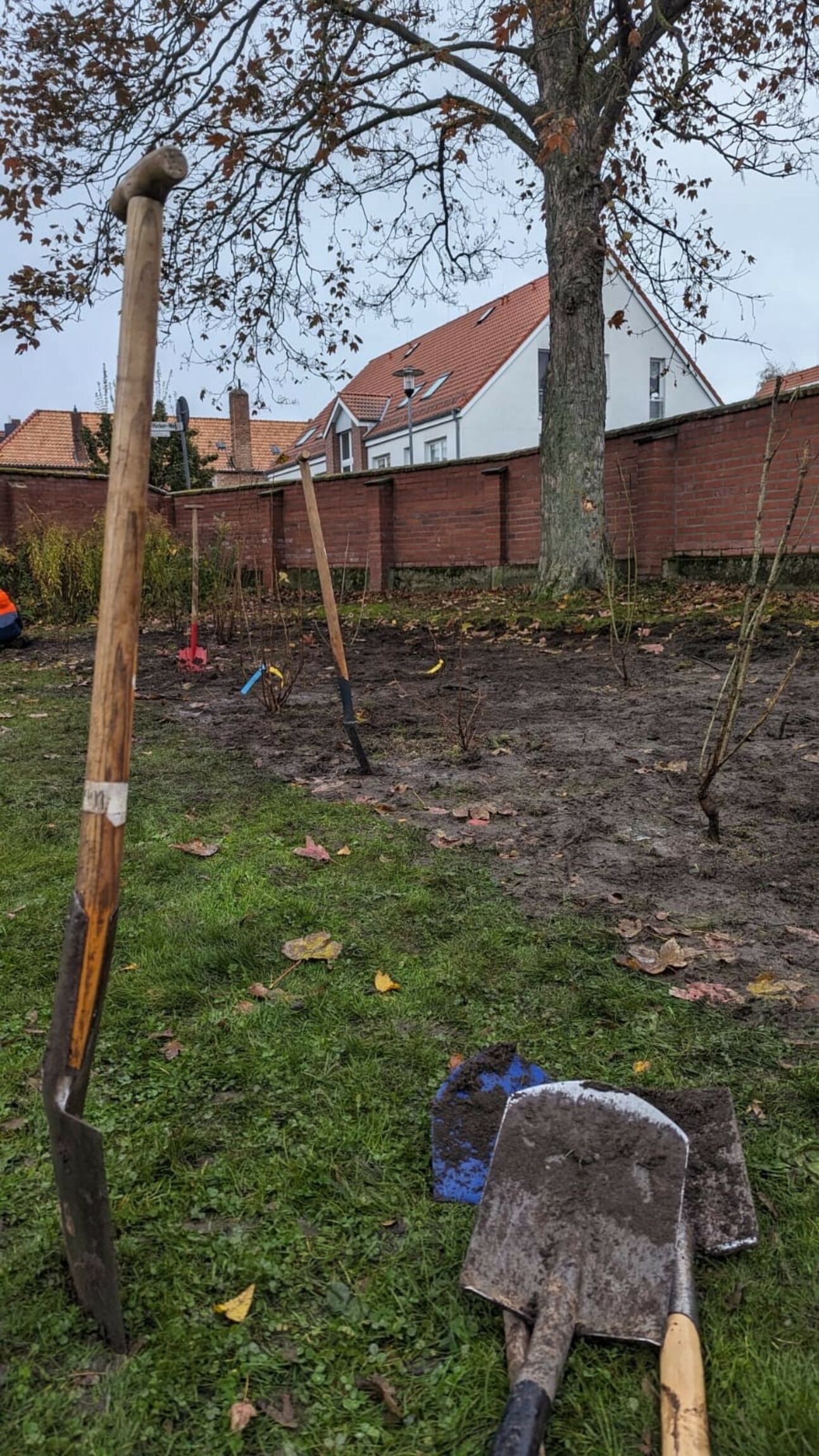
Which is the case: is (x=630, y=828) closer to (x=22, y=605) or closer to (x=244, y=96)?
(x=244, y=96)

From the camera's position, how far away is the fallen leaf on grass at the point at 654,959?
2396 mm

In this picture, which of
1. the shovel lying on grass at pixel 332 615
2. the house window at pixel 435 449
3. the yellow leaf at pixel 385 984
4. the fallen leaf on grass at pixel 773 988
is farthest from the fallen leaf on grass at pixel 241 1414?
the house window at pixel 435 449

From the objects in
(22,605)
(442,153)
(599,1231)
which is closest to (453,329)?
(442,153)

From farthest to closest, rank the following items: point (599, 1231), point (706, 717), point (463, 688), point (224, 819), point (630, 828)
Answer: point (463, 688) < point (706, 717) < point (224, 819) < point (630, 828) < point (599, 1231)

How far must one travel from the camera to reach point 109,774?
4.32 ft

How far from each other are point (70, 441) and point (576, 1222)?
4522 centimetres

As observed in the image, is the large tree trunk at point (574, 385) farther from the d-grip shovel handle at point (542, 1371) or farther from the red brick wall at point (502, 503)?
the d-grip shovel handle at point (542, 1371)

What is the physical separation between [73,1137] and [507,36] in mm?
9510

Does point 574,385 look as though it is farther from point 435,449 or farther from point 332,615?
point 435,449

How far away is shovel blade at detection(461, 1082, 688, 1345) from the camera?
1370mm

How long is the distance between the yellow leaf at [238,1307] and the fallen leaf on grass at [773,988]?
1454mm

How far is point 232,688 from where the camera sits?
7.18m

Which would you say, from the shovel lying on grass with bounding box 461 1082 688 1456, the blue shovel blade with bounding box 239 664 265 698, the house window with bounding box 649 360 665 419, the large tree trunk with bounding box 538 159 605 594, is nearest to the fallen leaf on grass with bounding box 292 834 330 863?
the shovel lying on grass with bounding box 461 1082 688 1456

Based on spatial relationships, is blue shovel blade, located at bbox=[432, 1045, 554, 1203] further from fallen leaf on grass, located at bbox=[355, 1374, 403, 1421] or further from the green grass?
fallen leaf on grass, located at bbox=[355, 1374, 403, 1421]
